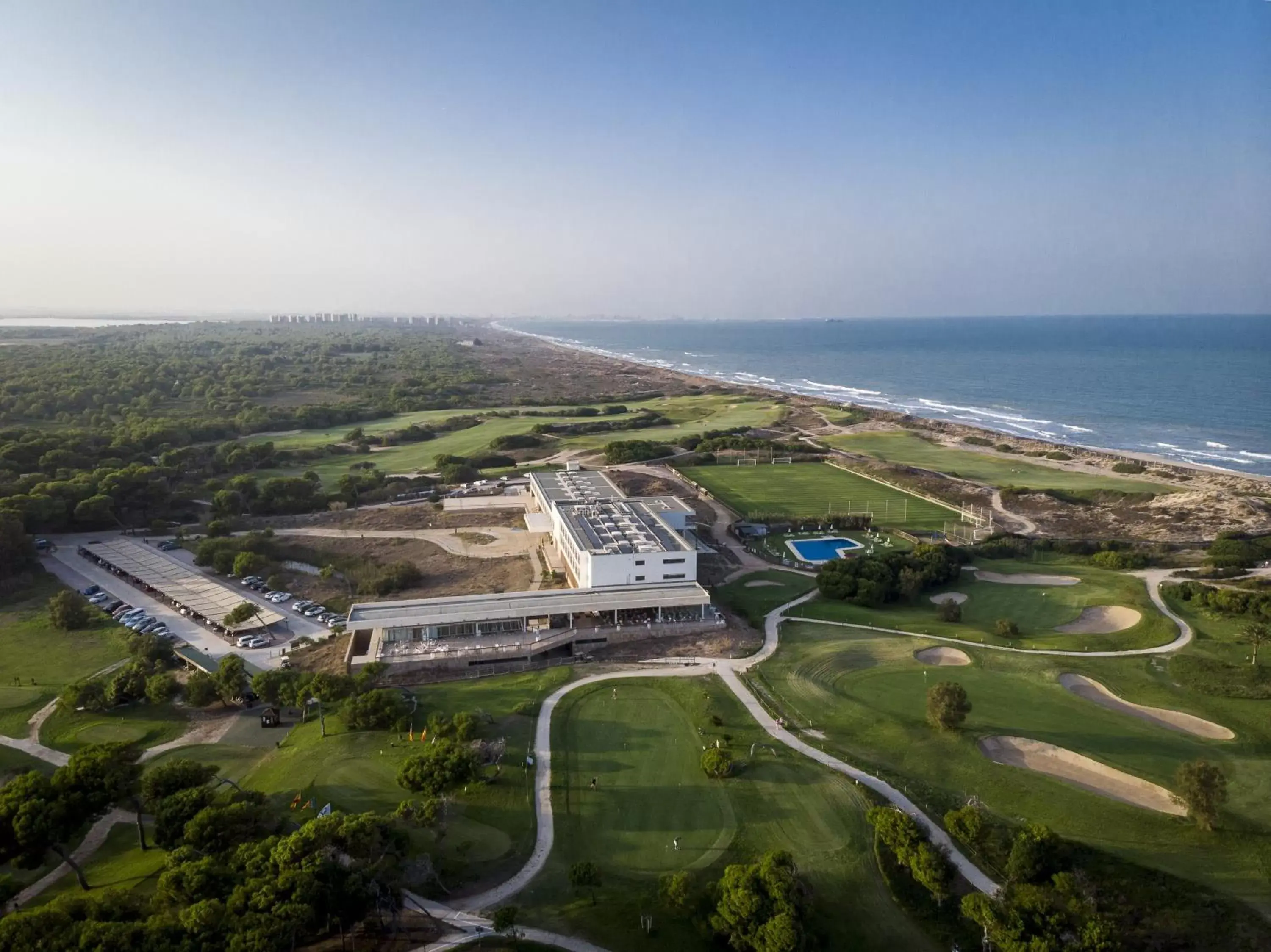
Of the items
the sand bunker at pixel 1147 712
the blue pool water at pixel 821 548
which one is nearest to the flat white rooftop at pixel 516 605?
the blue pool water at pixel 821 548

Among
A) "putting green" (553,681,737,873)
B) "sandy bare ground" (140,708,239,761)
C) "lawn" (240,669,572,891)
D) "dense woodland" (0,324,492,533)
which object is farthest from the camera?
"dense woodland" (0,324,492,533)

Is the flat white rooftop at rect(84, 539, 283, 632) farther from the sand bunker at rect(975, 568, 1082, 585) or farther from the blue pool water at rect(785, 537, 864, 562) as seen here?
the sand bunker at rect(975, 568, 1082, 585)

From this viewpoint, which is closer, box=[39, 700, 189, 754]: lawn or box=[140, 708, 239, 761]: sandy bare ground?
box=[140, 708, 239, 761]: sandy bare ground

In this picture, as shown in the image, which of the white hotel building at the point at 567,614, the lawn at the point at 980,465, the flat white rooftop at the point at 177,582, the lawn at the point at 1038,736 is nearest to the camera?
the lawn at the point at 1038,736

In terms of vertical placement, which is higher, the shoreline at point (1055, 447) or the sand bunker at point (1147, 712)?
the shoreline at point (1055, 447)

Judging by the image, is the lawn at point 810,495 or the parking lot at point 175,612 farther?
the lawn at point 810,495

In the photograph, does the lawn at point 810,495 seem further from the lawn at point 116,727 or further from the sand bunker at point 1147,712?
the lawn at point 116,727

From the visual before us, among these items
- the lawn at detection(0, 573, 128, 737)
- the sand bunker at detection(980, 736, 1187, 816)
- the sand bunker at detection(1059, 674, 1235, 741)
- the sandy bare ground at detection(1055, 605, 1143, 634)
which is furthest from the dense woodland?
the sandy bare ground at detection(1055, 605, 1143, 634)
